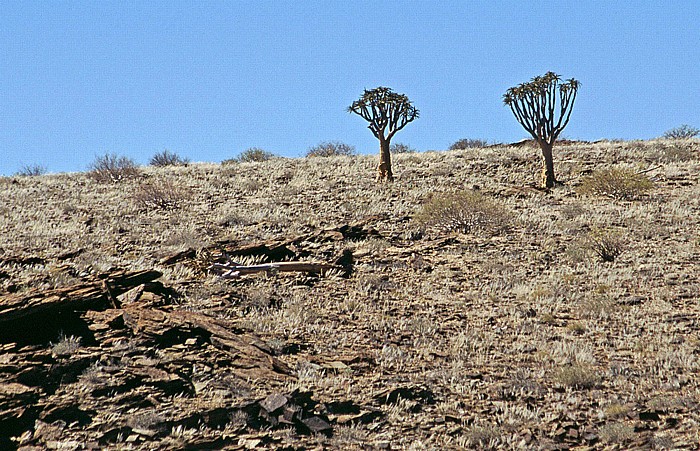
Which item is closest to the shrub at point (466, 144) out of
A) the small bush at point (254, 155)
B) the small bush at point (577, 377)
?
the small bush at point (254, 155)

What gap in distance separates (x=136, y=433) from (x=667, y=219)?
1544cm

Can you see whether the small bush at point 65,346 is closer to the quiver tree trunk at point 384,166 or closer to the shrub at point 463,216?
the shrub at point 463,216

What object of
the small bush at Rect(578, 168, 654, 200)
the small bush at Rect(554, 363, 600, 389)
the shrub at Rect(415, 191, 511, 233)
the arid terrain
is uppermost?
the small bush at Rect(578, 168, 654, 200)

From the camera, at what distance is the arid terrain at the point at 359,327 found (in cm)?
870

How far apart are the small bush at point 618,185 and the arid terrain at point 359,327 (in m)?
0.19

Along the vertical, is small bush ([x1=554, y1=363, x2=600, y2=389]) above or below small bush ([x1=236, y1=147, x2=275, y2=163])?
below

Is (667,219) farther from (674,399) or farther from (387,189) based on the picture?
(674,399)

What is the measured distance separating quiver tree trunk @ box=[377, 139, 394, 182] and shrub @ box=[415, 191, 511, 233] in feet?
22.3

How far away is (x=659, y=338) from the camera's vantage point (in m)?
11.5

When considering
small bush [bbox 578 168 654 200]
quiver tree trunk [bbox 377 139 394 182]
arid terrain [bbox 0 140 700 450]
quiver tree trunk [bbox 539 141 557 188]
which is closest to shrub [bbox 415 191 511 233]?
arid terrain [bbox 0 140 700 450]

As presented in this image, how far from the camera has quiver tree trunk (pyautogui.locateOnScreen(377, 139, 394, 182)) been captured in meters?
26.7

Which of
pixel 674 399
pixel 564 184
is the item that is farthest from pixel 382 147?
pixel 674 399

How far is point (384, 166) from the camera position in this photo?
1068 inches

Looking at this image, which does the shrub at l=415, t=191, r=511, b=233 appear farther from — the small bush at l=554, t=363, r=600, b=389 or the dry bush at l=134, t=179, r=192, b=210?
the small bush at l=554, t=363, r=600, b=389
